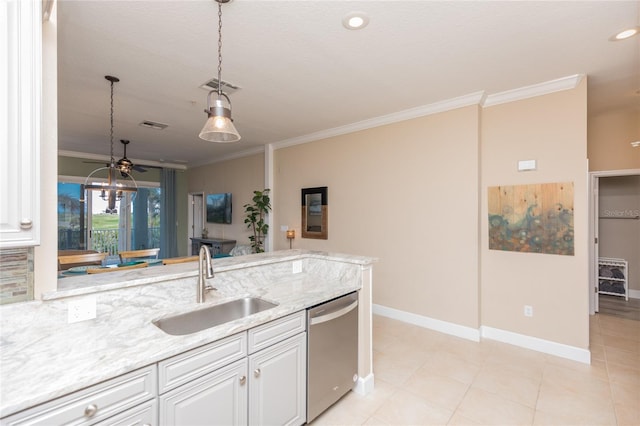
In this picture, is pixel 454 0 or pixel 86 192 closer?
pixel 454 0

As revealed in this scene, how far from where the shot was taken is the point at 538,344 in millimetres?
3199

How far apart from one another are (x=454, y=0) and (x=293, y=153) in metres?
3.83

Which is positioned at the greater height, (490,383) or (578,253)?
(578,253)

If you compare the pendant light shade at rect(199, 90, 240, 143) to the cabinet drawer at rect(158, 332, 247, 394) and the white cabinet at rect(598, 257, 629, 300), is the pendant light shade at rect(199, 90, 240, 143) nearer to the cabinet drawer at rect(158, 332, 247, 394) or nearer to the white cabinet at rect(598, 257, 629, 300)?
the cabinet drawer at rect(158, 332, 247, 394)

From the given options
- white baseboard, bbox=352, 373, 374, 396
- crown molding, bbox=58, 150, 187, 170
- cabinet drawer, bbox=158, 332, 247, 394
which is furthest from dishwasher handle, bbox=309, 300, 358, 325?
crown molding, bbox=58, 150, 187, 170

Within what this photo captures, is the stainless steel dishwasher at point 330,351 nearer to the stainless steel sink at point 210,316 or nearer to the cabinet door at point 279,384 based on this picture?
the cabinet door at point 279,384

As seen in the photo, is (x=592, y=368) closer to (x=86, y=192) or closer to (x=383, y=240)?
(x=383, y=240)

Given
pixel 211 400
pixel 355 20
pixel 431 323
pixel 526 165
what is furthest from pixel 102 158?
pixel 526 165

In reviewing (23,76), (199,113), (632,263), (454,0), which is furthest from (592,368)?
(199,113)

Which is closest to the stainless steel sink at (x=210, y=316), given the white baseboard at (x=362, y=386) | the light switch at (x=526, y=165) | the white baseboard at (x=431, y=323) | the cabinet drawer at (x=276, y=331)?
the cabinet drawer at (x=276, y=331)

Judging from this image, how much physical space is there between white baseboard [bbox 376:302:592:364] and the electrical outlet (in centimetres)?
349

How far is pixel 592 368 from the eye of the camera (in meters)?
2.83

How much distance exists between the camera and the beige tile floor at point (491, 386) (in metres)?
2.18

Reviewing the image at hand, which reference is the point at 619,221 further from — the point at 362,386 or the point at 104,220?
the point at 104,220
